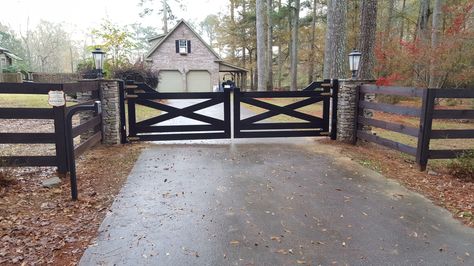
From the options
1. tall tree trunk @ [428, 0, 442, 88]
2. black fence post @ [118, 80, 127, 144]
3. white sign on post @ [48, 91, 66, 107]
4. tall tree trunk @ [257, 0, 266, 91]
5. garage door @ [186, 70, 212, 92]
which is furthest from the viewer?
garage door @ [186, 70, 212, 92]

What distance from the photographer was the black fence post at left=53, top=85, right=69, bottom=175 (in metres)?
4.19

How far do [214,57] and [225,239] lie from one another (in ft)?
80.3

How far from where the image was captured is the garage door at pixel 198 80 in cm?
2634

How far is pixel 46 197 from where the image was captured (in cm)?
387

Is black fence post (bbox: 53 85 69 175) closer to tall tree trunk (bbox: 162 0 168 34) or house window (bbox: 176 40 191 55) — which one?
house window (bbox: 176 40 191 55)

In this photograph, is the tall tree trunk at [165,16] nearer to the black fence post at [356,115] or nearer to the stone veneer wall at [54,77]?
the stone veneer wall at [54,77]

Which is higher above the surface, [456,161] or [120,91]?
→ [120,91]

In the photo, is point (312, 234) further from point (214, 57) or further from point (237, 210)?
point (214, 57)

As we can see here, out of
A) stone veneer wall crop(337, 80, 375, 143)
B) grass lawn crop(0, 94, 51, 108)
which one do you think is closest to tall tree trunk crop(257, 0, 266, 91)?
grass lawn crop(0, 94, 51, 108)

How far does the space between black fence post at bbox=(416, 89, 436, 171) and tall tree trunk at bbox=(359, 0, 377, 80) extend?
3.92 meters

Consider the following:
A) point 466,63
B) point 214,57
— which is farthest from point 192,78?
point 466,63

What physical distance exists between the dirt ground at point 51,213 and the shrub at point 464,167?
16.3 ft

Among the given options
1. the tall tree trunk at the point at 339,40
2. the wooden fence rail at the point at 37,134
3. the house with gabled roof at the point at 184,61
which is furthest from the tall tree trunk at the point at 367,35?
the house with gabled roof at the point at 184,61

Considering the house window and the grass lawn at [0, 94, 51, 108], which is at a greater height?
the house window
